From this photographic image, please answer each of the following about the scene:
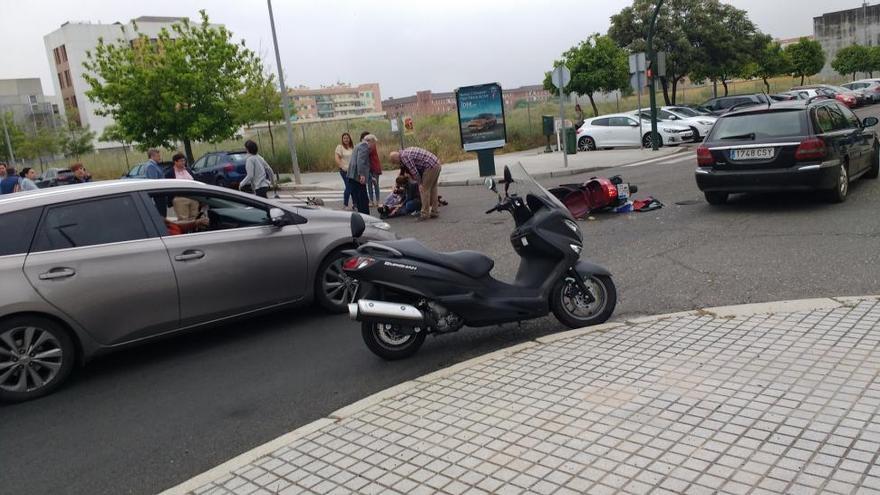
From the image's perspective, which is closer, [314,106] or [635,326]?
[635,326]

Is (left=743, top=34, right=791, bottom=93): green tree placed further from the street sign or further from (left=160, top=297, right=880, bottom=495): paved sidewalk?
(left=160, top=297, right=880, bottom=495): paved sidewalk

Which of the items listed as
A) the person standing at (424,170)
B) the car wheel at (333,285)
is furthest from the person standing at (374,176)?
the car wheel at (333,285)

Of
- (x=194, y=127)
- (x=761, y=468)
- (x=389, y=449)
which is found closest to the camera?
(x=761, y=468)

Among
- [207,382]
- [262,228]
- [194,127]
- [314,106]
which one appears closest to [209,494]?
[207,382]

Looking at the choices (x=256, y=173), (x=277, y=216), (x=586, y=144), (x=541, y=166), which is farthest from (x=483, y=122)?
(x=277, y=216)

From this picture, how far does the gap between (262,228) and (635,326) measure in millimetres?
3511

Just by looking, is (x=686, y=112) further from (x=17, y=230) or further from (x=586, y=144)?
(x=17, y=230)

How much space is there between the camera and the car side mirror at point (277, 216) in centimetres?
659

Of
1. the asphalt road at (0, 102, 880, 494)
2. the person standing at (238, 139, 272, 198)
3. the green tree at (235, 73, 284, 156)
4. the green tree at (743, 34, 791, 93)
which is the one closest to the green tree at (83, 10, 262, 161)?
the green tree at (235, 73, 284, 156)

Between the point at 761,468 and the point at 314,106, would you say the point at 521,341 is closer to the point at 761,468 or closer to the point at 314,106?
the point at 761,468

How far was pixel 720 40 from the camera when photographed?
40.3 meters

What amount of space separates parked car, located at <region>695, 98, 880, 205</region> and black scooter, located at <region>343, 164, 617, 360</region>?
5.32m

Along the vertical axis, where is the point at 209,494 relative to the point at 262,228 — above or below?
below

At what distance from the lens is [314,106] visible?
504 ft
